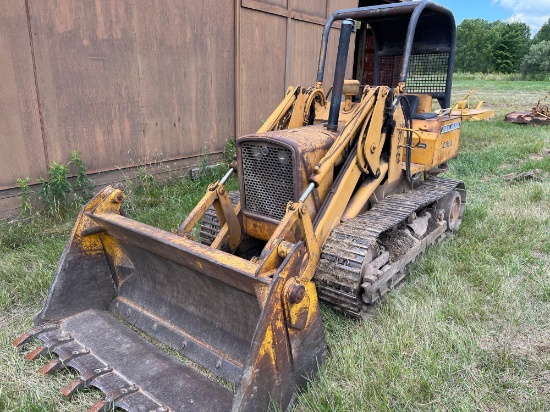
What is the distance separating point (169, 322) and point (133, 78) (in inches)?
143

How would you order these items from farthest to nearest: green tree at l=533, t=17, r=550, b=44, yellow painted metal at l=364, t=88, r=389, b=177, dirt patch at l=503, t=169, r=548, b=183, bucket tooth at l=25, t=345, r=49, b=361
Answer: green tree at l=533, t=17, r=550, b=44 → dirt patch at l=503, t=169, r=548, b=183 → yellow painted metal at l=364, t=88, r=389, b=177 → bucket tooth at l=25, t=345, r=49, b=361

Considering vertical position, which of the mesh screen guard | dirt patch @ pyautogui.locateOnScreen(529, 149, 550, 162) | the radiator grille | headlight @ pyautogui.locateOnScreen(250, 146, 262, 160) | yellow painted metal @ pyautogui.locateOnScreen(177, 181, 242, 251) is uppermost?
the mesh screen guard

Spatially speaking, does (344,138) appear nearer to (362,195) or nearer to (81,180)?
(362,195)

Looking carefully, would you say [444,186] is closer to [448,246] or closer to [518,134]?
[448,246]

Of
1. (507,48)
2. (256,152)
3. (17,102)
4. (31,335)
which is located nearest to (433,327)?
(256,152)

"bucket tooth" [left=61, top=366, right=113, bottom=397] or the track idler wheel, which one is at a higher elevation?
the track idler wheel

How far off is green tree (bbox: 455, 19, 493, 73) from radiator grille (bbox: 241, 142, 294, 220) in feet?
204

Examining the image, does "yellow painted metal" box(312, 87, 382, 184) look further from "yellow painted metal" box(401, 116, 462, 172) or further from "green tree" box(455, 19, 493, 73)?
"green tree" box(455, 19, 493, 73)

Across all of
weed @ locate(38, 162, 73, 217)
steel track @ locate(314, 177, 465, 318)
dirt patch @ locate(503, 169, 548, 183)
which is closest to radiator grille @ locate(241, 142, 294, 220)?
steel track @ locate(314, 177, 465, 318)

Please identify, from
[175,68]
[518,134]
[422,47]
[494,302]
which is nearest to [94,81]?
[175,68]

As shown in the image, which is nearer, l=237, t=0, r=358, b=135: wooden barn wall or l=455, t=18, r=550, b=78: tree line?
l=237, t=0, r=358, b=135: wooden barn wall

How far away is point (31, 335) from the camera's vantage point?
2.92 meters

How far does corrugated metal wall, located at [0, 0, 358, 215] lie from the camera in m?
4.62

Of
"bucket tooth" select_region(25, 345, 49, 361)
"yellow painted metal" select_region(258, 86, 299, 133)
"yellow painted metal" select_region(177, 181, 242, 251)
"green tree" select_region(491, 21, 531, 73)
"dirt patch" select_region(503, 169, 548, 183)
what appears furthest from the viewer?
"green tree" select_region(491, 21, 531, 73)
